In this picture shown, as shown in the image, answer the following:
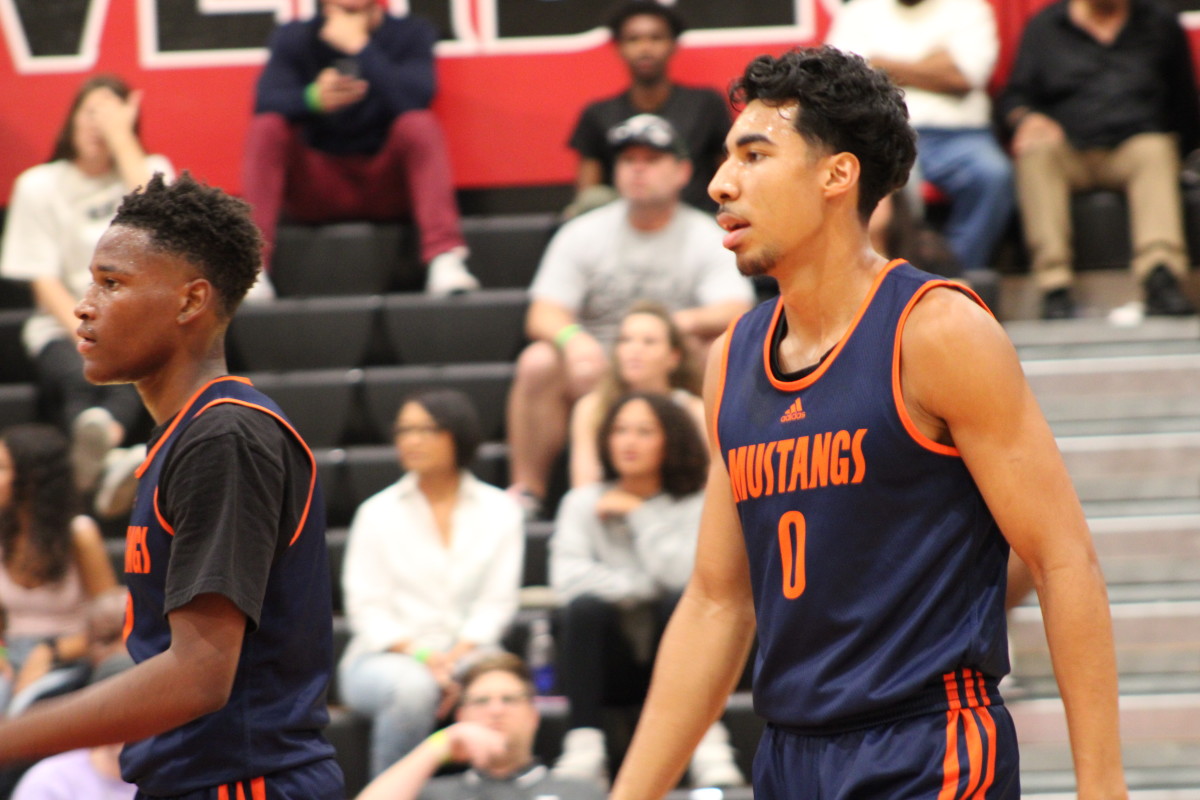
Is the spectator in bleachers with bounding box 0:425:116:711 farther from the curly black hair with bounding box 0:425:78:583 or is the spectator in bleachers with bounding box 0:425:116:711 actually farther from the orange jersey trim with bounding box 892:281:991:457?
the orange jersey trim with bounding box 892:281:991:457

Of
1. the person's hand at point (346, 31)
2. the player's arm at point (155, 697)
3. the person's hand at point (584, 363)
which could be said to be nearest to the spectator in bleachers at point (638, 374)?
the person's hand at point (584, 363)

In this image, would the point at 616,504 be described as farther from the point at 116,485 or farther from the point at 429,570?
the point at 116,485

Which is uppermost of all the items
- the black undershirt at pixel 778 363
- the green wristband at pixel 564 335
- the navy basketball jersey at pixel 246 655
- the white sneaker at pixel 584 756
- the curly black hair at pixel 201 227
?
the curly black hair at pixel 201 227

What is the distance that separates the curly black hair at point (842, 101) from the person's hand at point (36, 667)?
3.73 m

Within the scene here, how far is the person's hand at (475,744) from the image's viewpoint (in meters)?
4.33

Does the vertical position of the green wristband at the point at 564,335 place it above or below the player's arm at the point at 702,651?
below

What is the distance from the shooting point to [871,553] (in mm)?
2404

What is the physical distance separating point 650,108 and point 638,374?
6.32 ft

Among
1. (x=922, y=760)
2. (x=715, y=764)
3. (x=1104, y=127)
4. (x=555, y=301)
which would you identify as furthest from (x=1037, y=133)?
(x=922, y=760)

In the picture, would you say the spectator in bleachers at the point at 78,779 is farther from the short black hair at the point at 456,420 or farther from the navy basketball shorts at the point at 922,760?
the navy basketball shorts at the point at 922,760

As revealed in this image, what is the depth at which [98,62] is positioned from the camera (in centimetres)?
805

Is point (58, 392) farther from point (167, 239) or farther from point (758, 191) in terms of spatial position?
point (758, 191)

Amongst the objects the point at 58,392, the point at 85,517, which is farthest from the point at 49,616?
the point at 58,392

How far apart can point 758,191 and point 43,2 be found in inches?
260
